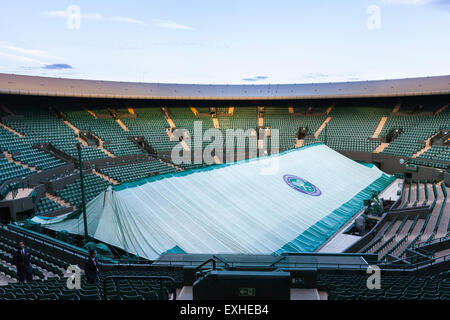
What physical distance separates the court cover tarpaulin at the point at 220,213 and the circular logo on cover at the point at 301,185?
0.07 m

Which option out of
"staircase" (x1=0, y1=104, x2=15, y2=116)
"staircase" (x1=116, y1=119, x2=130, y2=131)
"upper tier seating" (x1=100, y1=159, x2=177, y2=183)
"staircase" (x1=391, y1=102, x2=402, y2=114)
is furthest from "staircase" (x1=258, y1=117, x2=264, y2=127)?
"staircase" (x1=0, y1=104, x2=15, y2=116)

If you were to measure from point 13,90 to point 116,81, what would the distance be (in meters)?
13.2

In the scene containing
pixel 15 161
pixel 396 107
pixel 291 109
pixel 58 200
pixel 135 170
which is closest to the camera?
pixel 58 200

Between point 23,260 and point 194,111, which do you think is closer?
point 23,260

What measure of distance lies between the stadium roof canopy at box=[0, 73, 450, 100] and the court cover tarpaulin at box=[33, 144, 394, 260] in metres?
21.3

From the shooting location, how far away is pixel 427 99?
3441 cm

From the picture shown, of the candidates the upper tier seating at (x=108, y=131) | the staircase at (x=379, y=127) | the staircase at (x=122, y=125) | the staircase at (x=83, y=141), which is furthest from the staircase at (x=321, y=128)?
the staircase at (x=83, y=141)

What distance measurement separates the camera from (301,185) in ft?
51.4

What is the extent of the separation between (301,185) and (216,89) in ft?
90.6

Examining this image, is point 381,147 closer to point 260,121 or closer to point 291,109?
point 291,109

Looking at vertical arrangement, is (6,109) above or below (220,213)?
above

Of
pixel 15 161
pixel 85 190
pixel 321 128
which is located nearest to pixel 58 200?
pixel 85 190
